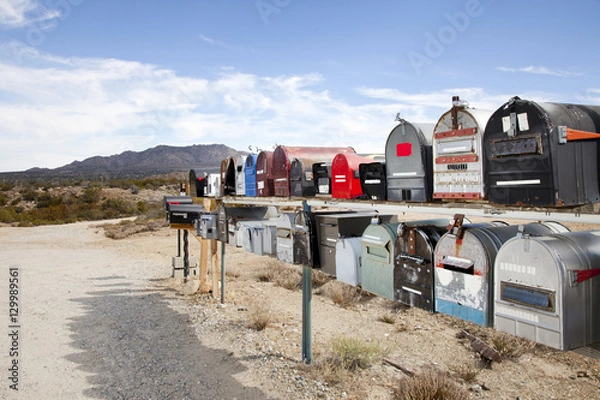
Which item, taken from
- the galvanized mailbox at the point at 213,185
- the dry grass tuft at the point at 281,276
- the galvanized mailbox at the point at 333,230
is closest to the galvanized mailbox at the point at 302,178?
the galvanized mailbox at the point at 333,230

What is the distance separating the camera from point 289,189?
513 centimetres

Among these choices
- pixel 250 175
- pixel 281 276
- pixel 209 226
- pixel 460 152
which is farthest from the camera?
pixel 281 276

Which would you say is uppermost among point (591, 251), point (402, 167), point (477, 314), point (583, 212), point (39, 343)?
point (402, 167)

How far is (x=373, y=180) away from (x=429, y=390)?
1921 millimetres

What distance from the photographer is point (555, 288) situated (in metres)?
2.11

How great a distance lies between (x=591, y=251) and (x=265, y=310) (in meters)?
4.64

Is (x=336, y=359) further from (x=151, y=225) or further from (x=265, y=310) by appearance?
(x=151, y=225)

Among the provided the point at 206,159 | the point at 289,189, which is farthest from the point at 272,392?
the point at 206,159

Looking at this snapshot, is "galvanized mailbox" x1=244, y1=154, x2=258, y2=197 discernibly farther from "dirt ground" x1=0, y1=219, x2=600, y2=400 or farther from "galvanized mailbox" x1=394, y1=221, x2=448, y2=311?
"galvanized mailbox" x1=394, y1=221, x2=448, y2=311

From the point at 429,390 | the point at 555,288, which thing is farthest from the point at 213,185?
the point at 555,288

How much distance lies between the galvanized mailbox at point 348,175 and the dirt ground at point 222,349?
1.78 m

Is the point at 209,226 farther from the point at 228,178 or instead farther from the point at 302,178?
the point at 302,178

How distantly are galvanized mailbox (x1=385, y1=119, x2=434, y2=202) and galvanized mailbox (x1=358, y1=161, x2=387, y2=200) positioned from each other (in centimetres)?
12

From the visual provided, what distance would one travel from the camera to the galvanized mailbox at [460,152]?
2752mm
